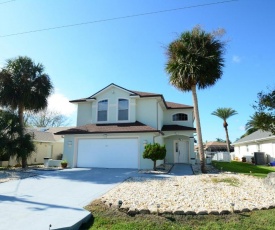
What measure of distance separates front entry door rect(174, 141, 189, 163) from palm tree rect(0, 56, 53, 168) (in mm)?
13824

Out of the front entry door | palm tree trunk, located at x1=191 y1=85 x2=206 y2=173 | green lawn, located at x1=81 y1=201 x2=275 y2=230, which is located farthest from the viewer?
the front entry door

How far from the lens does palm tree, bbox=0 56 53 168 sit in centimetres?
1967

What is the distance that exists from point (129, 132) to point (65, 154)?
602 centimetres

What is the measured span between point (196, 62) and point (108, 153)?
9745mm

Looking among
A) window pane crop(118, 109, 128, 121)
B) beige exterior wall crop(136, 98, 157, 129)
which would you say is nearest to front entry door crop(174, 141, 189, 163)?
beige exterior wall crop(136, 98, 157, 129)

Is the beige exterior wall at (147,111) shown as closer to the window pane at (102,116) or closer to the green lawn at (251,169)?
the window pane at (102,116)

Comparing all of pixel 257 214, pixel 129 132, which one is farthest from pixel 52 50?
pixel 257 214

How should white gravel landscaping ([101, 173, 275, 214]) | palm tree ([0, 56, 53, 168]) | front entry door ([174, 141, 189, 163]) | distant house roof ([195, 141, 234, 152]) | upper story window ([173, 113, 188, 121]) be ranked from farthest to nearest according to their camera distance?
distant house roof ([195, 141, 234, 152]) < upper story window ([173, 113, 188, 121]) < front entry door ([174, 141, 189, 163]) < palm tree ([0, 56, 53, 168]) < white gravel landscaping ([101, 173, 275, 214])

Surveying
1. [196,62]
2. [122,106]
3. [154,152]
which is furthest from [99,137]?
[196,62]

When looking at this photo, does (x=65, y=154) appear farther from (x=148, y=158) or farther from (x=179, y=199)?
(x=179, y=199)

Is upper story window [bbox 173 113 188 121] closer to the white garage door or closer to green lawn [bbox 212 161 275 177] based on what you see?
green lawn [bbox 212 161 275 177]

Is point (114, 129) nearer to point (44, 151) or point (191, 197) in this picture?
point (191, 197)

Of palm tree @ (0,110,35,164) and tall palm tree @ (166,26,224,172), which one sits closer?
tall palm tree @ (166,26,224,172)

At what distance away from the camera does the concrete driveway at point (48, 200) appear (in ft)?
20.6
